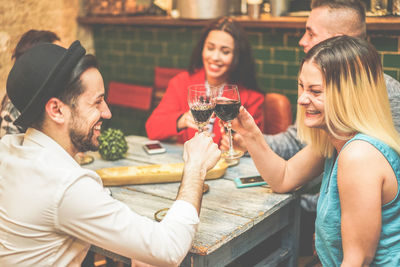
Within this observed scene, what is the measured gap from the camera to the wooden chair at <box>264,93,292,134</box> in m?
3.03

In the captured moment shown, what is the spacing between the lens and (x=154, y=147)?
2.50 m

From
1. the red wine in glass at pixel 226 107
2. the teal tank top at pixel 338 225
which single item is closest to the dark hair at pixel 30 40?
the red wine in glass at pixel 226 107

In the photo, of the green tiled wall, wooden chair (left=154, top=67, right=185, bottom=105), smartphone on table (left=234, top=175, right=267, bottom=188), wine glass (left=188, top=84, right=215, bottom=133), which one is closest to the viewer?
wine glass (left=188, top=84, right=215, bottom=133)

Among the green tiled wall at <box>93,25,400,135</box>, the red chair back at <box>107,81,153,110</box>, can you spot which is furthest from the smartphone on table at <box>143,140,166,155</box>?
the red chair back at <box>107,81,153,110</box>

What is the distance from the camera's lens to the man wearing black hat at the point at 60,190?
1279mm

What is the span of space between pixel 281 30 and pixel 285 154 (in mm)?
1400

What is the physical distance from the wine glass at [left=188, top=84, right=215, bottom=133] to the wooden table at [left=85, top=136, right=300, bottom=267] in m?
0.31

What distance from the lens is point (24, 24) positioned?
382 cm

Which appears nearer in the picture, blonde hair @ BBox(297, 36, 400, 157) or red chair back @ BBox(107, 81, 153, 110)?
blonde hair @ BBox(297, 36, 400, 157)

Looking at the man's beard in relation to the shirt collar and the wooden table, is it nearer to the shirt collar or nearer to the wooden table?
the shirt collar

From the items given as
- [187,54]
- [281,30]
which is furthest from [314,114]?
[187,54]

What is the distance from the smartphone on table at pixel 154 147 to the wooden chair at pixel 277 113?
2.81 ft

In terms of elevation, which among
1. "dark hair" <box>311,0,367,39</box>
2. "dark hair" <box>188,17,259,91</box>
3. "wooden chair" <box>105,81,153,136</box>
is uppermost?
"dark hair" <box>311,0,367,39</box>

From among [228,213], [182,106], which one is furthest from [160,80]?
[228,213]
